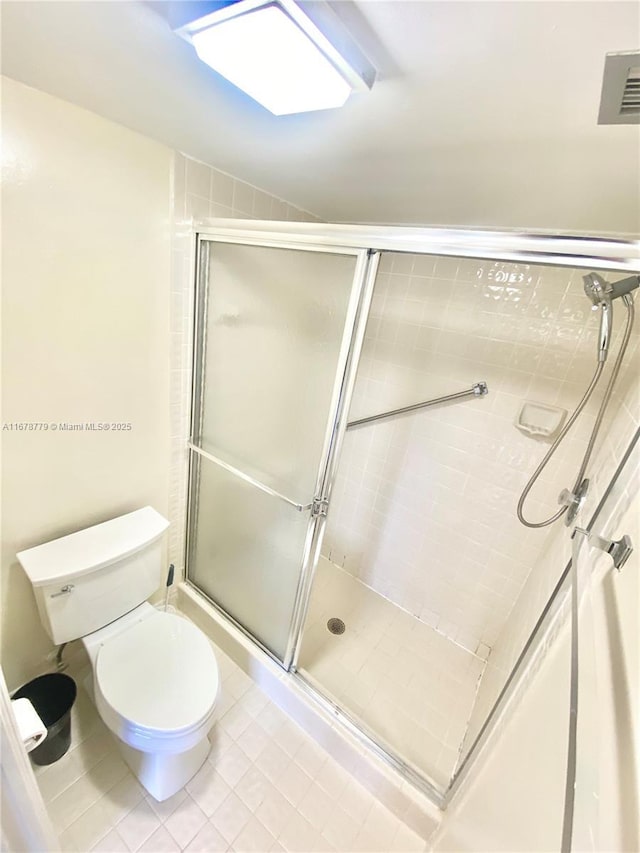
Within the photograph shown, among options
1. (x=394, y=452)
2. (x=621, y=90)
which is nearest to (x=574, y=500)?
(x=394, y=452)

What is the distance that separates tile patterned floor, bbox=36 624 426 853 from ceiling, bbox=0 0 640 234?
2030 millimetres

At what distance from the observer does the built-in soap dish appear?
1.51 metres

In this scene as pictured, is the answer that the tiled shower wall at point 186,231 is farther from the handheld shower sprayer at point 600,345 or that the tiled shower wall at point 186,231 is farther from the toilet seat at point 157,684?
the handheld shower sprayer at point 600,345

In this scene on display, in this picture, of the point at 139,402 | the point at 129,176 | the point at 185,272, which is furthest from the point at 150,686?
the point at 129,176

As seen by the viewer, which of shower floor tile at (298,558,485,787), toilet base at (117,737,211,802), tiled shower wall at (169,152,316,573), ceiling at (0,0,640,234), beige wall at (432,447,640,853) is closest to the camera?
beige wall at (432,447,640,853)

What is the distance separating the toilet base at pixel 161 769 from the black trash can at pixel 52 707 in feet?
0.73

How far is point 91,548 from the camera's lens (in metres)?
1.26

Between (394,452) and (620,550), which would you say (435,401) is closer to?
(394,452)

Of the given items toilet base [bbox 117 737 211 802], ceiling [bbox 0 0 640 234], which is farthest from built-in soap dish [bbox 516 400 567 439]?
toilet base [bbox 117 737 211 802]

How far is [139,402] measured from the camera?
1392 millimetres

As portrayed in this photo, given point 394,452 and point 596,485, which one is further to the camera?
point 394,452

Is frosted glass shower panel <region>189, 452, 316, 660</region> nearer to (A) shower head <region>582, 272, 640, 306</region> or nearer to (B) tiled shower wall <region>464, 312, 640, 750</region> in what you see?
(B) tiled shower wall <region>464, 312, 640, 750</region>

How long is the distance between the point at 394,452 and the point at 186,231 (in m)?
1.45

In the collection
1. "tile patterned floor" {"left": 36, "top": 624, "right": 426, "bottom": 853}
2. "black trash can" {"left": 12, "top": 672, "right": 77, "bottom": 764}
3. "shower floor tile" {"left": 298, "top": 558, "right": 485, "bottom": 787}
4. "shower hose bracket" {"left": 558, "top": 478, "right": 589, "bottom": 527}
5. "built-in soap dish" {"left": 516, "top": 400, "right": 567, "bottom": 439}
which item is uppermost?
"built-in soap dish" {"left": 516, "top": 400, "right": 567, "bottom": 439}
